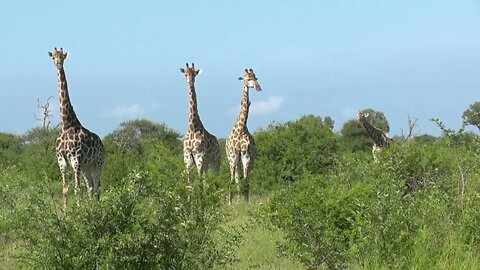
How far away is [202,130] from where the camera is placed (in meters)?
14.3

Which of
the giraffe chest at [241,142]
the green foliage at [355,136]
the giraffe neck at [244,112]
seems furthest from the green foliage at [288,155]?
the green foliage at [355,136]

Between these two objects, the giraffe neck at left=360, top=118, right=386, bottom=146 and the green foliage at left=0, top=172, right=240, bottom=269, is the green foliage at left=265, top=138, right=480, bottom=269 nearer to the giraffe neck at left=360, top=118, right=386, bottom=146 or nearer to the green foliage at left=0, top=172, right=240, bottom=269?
the green foliage at left=0, top=172, right=240, bottom=269

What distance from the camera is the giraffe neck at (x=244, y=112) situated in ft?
49.3

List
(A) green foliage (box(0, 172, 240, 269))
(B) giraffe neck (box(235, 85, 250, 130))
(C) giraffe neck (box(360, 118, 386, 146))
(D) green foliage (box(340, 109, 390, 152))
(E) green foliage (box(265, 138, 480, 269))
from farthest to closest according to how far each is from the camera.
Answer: (D) green foliage (box(340, 109, 390, 152)) → (C) giraffe neck (box(360, 118, 386, 146)) → (B) giraffe neck (box(235, 85, 250, 130)) → (E) green foliage (box(265, 138, 480, 269)) → (A) green foliage (box(0, 172, 240, 269))

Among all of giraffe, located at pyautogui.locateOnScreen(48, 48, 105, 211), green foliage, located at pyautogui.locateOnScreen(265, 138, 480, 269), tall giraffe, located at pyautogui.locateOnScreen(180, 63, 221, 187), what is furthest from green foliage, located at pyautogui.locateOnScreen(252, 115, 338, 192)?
green foliage, located at pyautogui.locateOnScreen(265, 138, 480, 269)

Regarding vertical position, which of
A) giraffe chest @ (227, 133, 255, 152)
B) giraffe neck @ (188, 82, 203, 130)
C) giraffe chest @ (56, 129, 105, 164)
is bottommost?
giraffe chest @ (56, 129, 105, 164)

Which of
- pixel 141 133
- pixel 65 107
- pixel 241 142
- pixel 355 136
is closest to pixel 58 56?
pixel 65 107

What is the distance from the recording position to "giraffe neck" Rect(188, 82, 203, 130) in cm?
1435

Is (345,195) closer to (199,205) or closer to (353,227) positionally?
(353,227)

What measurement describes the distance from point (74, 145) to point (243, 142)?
11.0 feet

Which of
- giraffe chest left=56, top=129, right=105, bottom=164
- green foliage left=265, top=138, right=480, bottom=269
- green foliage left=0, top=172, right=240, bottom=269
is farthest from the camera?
giraffe chest left=56, top=129, right=105, bottom=164

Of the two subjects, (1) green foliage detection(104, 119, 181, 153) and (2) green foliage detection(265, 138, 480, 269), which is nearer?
(2) green foliage detection(265, 138, 480, 269)

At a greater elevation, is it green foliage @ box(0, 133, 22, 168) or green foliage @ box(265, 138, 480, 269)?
green foliage @ box(0, 133, 22, 168)

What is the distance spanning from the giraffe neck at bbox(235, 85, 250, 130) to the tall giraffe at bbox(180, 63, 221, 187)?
2.24 ft
